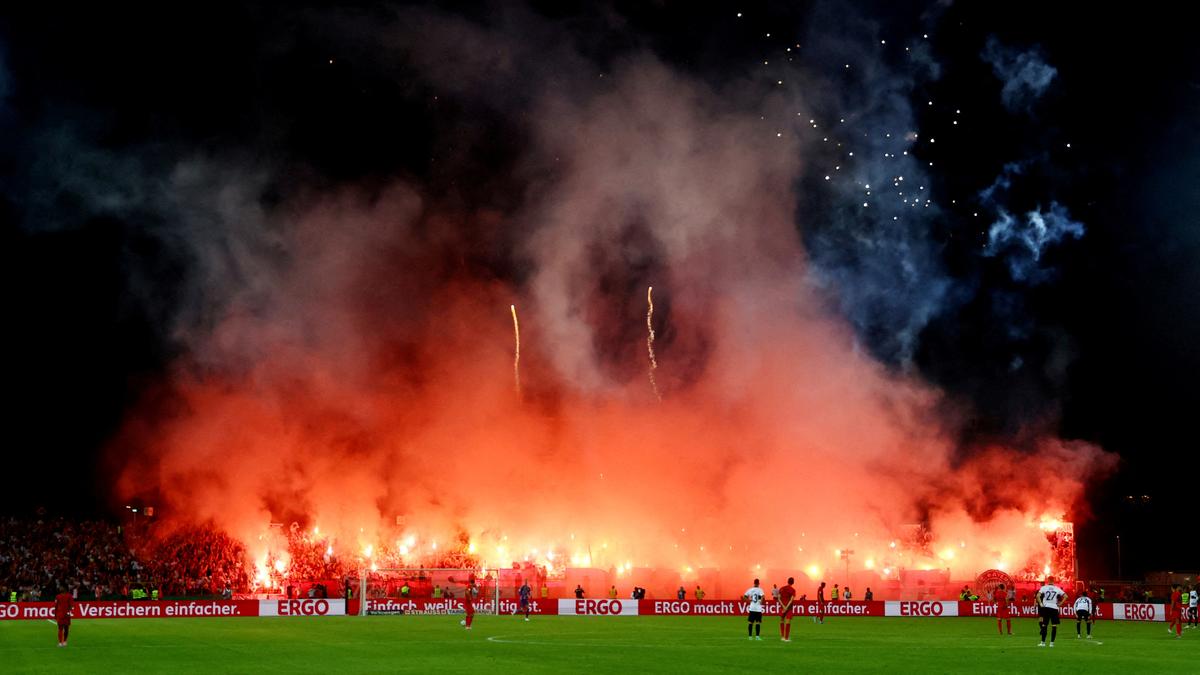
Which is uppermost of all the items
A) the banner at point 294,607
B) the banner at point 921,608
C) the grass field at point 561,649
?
the grass field at point 561,649

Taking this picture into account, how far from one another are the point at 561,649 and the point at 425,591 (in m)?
37.6

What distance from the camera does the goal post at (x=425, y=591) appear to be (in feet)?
201

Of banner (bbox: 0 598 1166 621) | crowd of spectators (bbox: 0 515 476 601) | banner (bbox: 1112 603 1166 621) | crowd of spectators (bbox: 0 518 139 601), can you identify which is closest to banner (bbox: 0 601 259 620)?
banner (bbox: 0 598 1166 621)

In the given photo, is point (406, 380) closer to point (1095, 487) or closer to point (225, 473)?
point (225, 473)

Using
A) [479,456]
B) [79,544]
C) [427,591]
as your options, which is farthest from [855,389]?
[79,544]

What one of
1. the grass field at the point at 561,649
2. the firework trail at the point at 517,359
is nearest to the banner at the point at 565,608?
the grass field at the point at 561,649

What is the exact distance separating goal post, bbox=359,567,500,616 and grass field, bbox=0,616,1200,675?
43.7 ft

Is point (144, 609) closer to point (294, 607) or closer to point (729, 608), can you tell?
point (294, 607)

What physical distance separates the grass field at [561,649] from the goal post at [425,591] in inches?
524

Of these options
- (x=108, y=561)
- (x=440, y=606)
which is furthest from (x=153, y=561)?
(x=440, y=606)

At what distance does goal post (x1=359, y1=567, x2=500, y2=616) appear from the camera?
61.3 m

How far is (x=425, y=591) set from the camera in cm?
6781

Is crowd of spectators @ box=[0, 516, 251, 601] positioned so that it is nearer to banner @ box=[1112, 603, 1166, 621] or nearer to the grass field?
the grass field

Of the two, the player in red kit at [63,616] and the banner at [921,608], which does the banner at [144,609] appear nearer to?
the player in red kit at [63,616]
